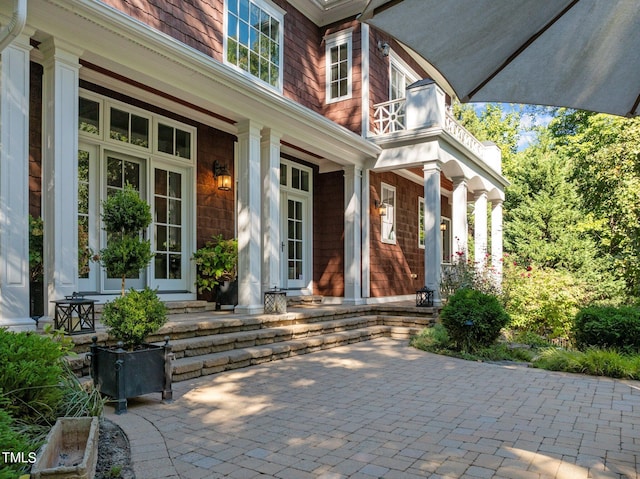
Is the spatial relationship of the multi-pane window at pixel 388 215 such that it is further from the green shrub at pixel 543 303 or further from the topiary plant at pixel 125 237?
the topiary plant at pixel 125 237

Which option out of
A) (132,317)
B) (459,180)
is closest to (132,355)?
(132,317)

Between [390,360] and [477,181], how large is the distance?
698 centimetres

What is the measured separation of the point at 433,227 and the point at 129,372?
259 inches

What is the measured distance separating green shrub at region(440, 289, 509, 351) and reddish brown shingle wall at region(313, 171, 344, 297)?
11.6 ft

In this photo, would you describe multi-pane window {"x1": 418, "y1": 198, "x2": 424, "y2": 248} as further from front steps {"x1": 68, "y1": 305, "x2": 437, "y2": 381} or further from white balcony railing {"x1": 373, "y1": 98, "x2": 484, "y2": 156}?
front steps {"x1": 68, "y1": 305, "x2": 437, "y2": 381}

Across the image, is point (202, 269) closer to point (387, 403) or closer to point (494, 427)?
point (387, 403)

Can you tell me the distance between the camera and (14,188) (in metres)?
4.40

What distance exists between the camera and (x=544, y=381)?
5105mm

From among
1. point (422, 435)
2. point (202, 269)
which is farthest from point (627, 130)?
point (422, 435)

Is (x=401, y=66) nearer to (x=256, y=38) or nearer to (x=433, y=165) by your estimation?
(x=433, y=165)

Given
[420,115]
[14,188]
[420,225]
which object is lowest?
[14,188]

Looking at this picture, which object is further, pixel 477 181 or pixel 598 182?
pixel 598 182

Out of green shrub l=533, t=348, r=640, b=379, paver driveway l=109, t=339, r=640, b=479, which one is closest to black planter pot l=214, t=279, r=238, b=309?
paver driveway l=109, t=339, r=640, b=479

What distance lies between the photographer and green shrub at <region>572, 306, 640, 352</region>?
20.1 feet
